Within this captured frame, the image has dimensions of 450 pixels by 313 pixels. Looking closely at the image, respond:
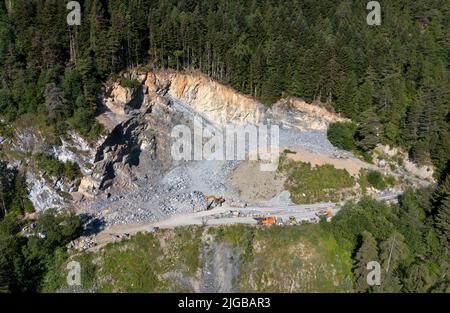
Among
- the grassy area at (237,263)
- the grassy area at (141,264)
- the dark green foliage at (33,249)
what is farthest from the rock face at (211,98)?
the dark green foliage at (33,249)

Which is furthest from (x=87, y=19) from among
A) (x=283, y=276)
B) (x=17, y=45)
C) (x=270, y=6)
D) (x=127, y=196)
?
(x=283, y=276)

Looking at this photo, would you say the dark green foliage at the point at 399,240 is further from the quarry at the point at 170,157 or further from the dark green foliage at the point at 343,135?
the dark green foliage at the point at 343,135

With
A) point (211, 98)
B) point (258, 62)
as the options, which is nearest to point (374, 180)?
point (258, 62)

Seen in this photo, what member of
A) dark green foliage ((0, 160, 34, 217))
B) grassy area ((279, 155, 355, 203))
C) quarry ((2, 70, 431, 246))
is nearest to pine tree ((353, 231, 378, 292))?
quarry ((2, 70, 431, 246))
